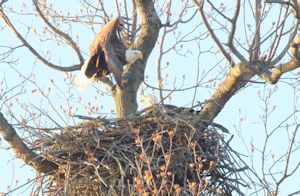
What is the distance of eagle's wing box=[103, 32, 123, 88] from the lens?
743cm

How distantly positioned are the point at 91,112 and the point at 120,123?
67.2 inches

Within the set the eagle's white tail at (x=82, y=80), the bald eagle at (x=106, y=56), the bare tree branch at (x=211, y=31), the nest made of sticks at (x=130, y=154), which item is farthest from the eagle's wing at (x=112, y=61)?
the bare tree branch at (x=211, y=31)

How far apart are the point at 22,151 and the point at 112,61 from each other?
147 centimetres

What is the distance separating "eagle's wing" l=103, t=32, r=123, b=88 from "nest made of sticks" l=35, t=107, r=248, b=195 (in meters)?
0.60

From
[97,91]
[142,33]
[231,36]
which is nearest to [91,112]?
[97,91]

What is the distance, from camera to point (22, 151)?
6.63 metres

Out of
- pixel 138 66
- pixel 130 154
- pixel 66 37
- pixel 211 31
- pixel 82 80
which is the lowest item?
pixel 130 154

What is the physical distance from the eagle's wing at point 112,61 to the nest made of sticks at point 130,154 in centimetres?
60

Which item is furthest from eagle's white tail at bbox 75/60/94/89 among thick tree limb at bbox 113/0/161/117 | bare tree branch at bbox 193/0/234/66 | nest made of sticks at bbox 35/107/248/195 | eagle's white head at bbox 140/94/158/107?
bare tree branch at bbox 193/0/234/66

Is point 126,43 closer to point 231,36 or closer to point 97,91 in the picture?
point 97,91

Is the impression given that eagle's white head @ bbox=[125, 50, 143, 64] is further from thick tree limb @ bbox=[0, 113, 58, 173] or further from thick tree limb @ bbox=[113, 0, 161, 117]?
thick tree limb @ bbox=[0, 113, 58, 173]

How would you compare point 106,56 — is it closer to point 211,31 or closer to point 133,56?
point 133,56

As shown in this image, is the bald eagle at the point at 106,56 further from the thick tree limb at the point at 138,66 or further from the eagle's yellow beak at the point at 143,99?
the eagle's yellow beak at the point at 143,99

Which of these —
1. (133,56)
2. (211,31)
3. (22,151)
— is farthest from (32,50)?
(211,31)
